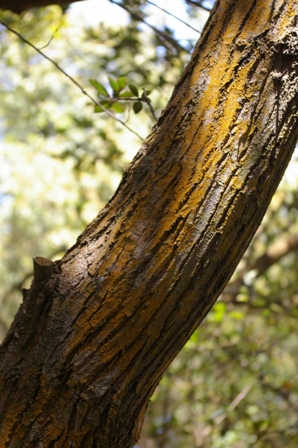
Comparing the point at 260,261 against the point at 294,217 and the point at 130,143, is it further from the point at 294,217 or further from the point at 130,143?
the point at 130,143

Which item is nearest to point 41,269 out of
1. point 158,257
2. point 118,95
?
point 158,257

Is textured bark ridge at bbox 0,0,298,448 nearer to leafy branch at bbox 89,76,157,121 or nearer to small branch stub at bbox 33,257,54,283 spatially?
small branch stub at bbox 33,257,54,283

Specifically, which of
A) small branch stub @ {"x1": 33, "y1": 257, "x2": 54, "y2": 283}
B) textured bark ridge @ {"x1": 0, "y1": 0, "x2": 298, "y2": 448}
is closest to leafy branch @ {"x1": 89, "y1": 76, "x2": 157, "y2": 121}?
textured bark ridge @ {"x1": 0, "y1": 0, "x2": 298, "y2": 448}

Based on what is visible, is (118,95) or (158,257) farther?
(118,95)

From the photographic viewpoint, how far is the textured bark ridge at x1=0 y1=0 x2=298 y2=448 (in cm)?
116

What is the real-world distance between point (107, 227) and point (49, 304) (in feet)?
0.67

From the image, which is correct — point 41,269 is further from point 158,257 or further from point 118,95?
point 118,95

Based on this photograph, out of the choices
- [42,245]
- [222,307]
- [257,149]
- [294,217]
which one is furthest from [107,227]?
[42,245]

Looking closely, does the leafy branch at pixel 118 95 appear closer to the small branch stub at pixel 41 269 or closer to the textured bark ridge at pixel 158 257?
the textured bark ridge at pixel 158 257

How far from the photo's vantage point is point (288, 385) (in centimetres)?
414

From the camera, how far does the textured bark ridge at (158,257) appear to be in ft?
3.80

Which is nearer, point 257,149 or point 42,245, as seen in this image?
point 257,149

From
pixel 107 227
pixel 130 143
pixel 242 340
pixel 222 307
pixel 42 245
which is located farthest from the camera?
pixel 42 245

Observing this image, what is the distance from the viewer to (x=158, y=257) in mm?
1171
